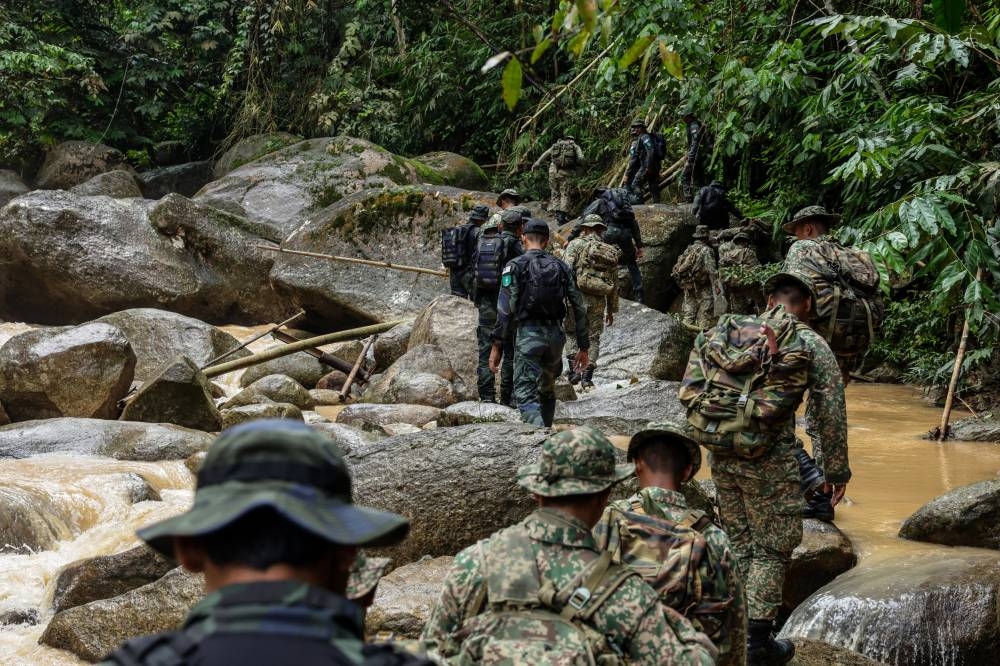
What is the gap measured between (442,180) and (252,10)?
276 inches

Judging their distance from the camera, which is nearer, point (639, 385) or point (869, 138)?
point (869, 138)

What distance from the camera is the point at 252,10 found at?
23562 millimetres

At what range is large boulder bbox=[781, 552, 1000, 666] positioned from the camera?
5.21m

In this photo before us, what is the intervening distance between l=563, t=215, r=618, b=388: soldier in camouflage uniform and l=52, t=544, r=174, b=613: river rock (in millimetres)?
6069

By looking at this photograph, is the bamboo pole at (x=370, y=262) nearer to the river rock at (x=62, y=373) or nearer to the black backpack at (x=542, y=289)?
the river rock at (x=62, y=373)

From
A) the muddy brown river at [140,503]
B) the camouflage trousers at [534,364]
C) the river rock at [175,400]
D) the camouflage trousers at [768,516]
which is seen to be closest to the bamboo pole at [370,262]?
the river rock at [175,400]

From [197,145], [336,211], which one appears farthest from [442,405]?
[197,145]

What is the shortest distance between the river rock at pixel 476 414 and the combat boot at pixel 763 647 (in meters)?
4.56

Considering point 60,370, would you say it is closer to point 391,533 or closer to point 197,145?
point 391,533

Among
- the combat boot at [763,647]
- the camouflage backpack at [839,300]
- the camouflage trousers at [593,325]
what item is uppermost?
the camouflage backpack at [839,300]

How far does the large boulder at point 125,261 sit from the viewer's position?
53.4ft

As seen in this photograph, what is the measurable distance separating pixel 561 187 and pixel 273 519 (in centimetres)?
1665

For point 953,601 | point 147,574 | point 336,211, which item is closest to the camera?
point 953,601

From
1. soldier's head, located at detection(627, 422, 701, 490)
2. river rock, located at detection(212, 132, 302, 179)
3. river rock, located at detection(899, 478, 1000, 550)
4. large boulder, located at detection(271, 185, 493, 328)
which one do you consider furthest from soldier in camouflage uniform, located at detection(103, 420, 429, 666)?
river rock, located at detection(212, 132, 302, 179)
